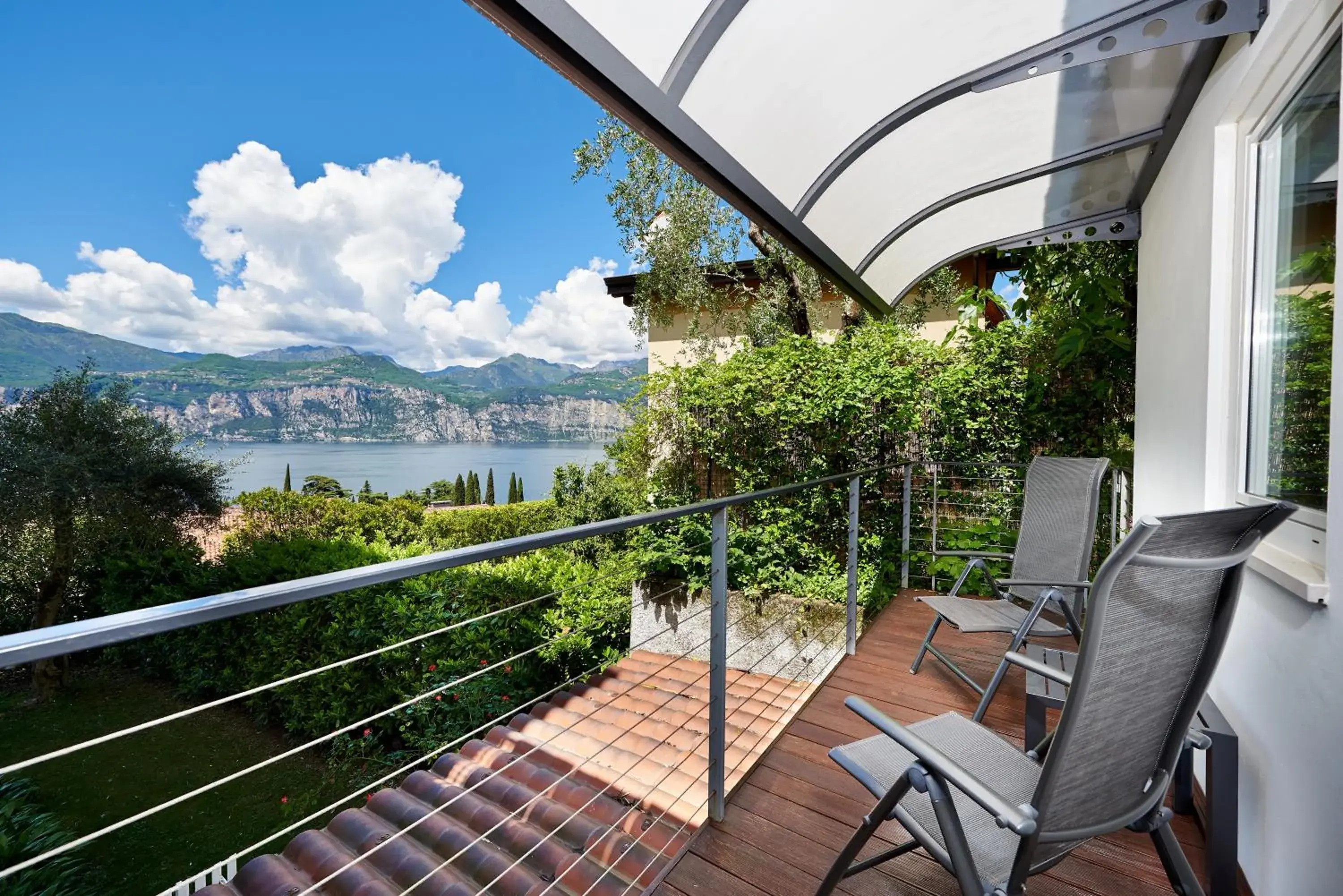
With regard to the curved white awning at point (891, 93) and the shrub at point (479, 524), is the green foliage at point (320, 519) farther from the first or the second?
the curved white awning at point (891, 93)

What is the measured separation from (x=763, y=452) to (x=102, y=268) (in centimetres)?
5019

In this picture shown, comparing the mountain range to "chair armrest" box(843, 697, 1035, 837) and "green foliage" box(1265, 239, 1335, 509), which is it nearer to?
"green foliage" box(1265, 239, 1335, 509)

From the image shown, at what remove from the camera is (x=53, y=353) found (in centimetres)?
1254

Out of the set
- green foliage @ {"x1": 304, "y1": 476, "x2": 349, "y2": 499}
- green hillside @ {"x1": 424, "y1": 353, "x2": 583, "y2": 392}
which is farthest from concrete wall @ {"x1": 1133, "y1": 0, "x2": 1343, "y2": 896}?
green hillside @ {"x1": 424, "y1": 353, "x2": 583, "y2": 392}

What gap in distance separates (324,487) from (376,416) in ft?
41.5

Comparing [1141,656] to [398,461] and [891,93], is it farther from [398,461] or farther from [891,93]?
[398,461]

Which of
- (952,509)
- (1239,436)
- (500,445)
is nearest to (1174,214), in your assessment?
(1239,436)

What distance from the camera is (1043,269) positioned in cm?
529

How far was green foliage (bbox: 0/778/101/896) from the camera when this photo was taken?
4012mm

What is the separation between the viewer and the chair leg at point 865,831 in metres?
1.23

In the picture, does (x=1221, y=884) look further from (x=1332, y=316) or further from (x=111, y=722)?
(x=111, y=722)

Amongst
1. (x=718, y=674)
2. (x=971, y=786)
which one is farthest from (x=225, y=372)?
(x=971, y=786)

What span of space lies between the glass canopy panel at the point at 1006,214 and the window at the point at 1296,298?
5.14 ft

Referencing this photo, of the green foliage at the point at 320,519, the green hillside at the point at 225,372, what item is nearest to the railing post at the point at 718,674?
the green hillside at the point at 225,372
